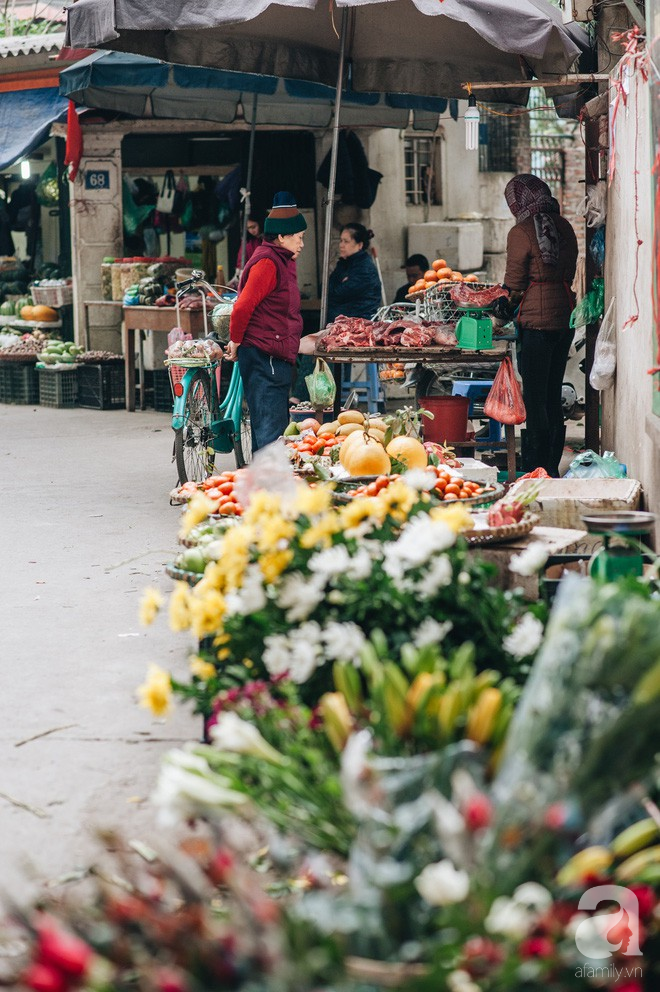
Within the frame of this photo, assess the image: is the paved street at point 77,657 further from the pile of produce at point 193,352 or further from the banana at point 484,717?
the pile of produce at point 193,352

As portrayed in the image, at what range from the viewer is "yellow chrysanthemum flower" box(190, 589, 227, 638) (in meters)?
3.25

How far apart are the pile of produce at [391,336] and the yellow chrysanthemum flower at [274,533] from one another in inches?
233

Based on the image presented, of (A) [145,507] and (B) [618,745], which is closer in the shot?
(B) [618,745]

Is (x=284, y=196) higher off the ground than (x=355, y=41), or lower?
A: lower

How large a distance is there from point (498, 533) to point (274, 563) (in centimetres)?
156

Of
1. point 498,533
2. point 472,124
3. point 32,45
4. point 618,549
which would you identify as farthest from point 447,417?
point 32,45

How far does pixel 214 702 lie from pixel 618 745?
3.89ft

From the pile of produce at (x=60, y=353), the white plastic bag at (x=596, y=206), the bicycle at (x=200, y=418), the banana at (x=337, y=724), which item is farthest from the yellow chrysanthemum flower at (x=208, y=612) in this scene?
the pile of produce at (x=60, y=353)

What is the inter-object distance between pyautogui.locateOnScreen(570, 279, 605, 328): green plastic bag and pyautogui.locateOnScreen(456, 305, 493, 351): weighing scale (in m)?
0.64

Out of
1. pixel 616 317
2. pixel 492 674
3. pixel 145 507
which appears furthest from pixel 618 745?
pixel 145 507

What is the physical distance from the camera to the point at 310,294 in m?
17.2

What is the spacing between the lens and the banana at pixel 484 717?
2.50m

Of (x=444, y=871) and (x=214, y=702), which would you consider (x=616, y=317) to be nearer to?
(x=214, y=702)

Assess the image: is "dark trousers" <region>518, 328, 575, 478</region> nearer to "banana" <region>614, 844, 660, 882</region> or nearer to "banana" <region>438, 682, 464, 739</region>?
"banana" <region>438, 682, 464, 739</region>
